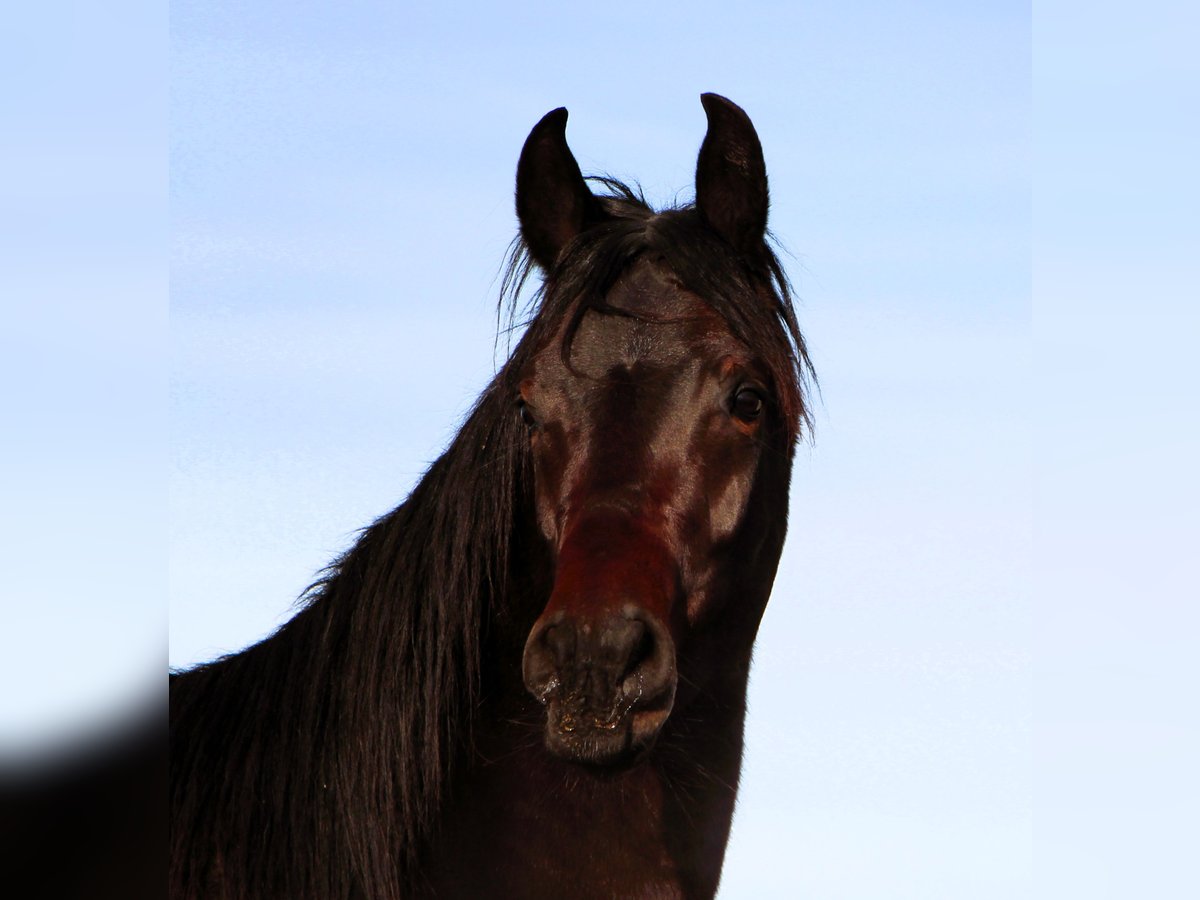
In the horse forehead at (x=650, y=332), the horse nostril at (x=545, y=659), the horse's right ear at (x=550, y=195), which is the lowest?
the horse nostril at (x=545, y=659)

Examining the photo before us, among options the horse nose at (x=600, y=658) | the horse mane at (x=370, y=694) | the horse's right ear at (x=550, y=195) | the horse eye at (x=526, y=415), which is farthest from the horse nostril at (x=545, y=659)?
the horse's right ear at (x=550, y=195)

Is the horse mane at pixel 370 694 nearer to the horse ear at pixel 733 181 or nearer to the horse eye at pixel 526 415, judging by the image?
the horse eye at pixel 526 415

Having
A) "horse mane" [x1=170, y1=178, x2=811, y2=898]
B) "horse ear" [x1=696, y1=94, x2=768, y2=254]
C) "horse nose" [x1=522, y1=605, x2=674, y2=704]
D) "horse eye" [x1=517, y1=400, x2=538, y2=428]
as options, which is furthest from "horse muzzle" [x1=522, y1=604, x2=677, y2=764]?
"horse ear" [x1=696, y1=94, x2=768, y2=254]

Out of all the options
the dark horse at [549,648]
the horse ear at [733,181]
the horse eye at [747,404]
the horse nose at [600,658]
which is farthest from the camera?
the horse ear at [733,181]

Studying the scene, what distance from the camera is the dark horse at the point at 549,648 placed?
3.07 meters

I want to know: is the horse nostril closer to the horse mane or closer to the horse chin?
→ the horse chin

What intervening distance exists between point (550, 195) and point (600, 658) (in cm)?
164

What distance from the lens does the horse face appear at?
2.88 meters

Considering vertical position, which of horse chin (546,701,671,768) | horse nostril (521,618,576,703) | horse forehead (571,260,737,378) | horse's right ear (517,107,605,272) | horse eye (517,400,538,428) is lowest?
horse chin (546,701,671,768)

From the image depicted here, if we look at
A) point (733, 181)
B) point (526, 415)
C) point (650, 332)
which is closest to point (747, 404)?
point (650, 332)

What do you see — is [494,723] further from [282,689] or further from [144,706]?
[144,706]

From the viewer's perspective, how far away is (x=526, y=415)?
347cm

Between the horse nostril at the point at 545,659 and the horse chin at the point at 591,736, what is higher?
the horse nostril at the point at 545,659

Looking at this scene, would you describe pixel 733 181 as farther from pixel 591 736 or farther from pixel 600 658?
pixel 591 736
